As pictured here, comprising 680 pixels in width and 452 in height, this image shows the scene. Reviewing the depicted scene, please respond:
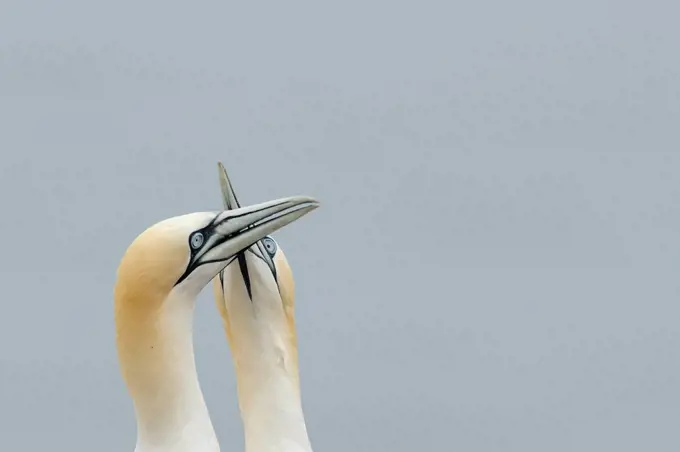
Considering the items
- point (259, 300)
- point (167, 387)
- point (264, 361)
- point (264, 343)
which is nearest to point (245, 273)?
point (259, 300)

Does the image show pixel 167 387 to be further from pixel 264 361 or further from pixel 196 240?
pixel 264 361

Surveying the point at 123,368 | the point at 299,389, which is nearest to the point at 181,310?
the point at 123,368

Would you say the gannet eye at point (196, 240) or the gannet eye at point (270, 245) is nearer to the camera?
the gannet eye at point (196, 240)

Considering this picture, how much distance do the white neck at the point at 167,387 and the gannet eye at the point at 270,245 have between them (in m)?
1.04

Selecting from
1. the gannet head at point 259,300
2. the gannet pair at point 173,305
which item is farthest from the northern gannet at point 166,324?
the gannet head at point 259,300

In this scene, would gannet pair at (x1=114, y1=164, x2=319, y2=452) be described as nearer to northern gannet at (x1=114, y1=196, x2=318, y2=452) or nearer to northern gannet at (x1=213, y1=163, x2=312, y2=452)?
northern gannet at (x1=114, y1=196, x2=318, y2=452)

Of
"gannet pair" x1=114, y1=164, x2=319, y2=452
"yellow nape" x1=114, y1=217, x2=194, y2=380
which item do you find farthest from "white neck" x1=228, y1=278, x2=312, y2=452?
"yellow nape" x1=114, y1=217, x2=194, y2=380

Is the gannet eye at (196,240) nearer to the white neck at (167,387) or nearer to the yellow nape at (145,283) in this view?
the yellow nape at (145,283)

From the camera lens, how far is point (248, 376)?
16.1 metres

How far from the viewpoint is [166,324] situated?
14.9m

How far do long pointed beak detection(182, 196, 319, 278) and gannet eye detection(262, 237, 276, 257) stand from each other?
2.18ft

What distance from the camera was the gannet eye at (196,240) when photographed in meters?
14.9

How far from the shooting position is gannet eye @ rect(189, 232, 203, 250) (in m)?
14.9

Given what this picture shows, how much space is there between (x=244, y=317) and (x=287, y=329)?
0.97 feet
